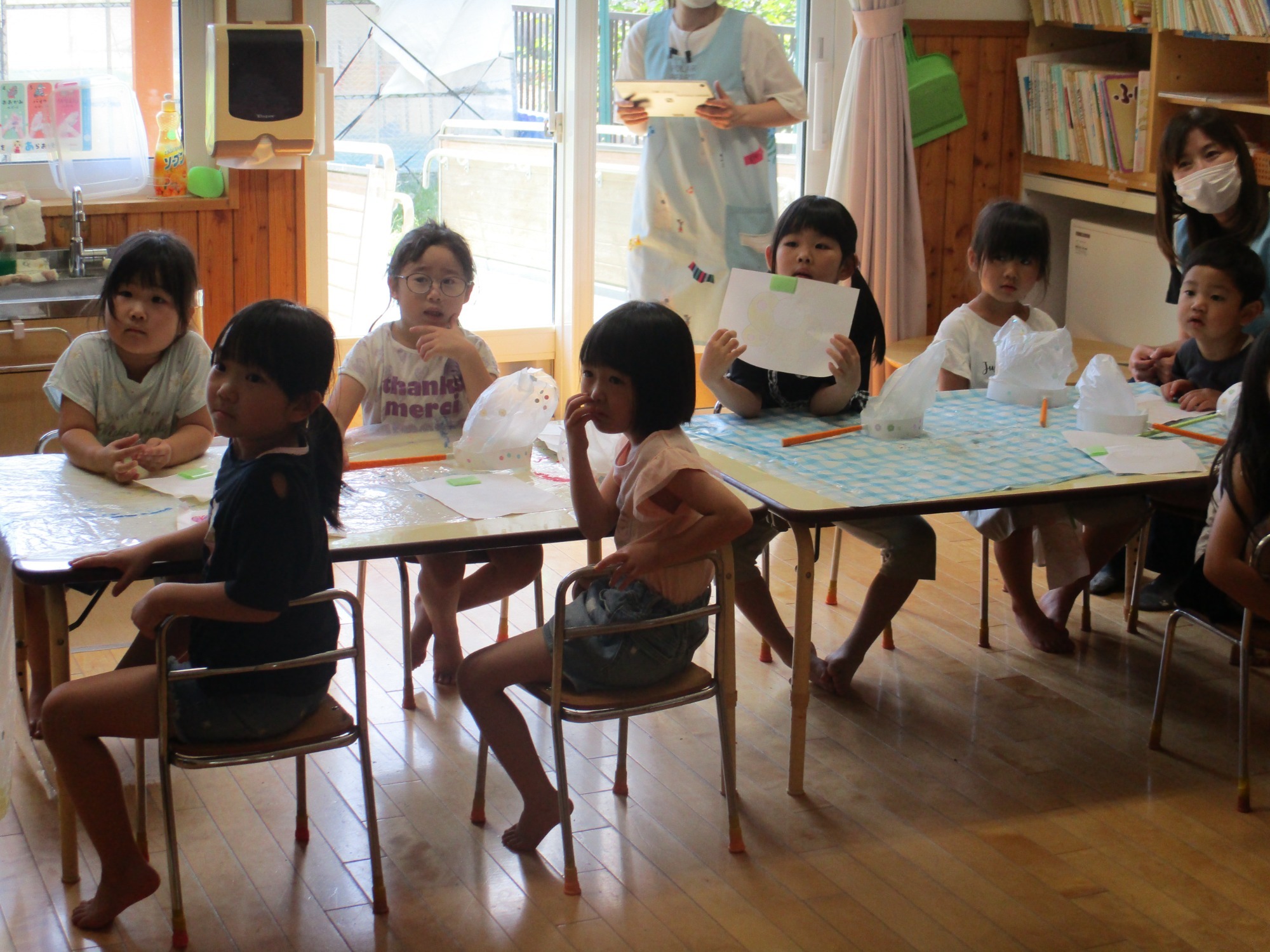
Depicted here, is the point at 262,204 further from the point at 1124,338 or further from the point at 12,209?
the point at 1124,338

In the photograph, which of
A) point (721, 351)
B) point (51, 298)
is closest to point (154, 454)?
point (721, 351)

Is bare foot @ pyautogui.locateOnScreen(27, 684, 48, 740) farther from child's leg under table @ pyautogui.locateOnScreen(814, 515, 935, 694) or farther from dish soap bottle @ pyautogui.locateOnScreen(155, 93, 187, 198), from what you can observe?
dish soap bottle @ pyautogui.locateOnScreen(155, 93, 187, 198)

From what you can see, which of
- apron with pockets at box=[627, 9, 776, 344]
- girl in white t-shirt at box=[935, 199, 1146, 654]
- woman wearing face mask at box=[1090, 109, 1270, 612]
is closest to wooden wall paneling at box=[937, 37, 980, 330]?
apron with pockets at box=[627, 9, 776, 344]

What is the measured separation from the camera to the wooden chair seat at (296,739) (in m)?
1.98

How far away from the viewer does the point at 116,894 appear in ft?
6.83

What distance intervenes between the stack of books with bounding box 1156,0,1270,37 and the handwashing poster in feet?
11.1

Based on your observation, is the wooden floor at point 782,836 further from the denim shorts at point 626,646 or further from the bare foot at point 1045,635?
the denim shorts at point 626,646

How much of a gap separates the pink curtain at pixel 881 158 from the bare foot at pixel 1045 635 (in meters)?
1.87

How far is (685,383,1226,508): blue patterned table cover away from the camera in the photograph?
2502 mm

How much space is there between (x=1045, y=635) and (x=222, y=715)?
2057 millimetres

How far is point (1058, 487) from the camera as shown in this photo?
251 centimetres

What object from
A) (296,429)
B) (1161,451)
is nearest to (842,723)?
(1161,451)

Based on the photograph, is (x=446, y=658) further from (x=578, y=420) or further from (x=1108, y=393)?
(x=1108, y=393)

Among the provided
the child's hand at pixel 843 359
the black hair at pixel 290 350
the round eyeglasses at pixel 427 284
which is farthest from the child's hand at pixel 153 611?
the child's hand at pixel 843 359
